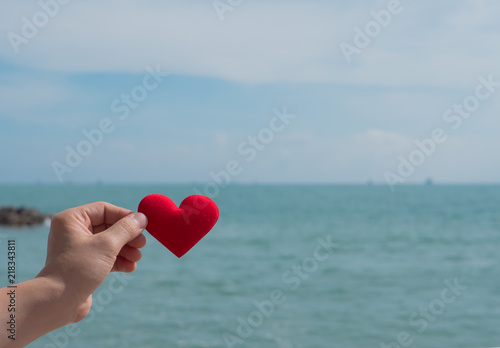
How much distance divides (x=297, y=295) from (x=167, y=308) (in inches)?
109

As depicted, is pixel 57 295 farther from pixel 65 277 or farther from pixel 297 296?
pixel 297 296

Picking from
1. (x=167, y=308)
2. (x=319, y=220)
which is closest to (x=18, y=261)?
(x=167, y=308)

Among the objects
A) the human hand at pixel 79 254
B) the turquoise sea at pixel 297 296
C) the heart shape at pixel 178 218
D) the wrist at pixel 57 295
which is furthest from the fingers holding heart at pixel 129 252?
the turquoise sea at pixel 297 296

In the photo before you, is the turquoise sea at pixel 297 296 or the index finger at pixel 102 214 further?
the turquoise sea at pixel 297 296

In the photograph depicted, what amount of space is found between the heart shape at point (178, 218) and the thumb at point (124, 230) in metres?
0.08

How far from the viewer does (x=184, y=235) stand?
171cm

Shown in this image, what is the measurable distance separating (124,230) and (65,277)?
0.67ft

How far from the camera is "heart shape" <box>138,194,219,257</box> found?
1.65 meters

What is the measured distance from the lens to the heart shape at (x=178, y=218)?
5.41 feet

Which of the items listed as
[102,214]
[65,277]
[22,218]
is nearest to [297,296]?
[102,214]

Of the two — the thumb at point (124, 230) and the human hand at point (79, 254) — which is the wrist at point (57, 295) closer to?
the human hand at point (79, 254)

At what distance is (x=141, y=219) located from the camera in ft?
5.09

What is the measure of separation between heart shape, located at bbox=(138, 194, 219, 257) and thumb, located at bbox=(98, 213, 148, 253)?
8 cm

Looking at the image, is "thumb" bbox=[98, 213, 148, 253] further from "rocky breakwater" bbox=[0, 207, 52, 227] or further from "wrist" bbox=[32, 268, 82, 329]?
"rocky breakwater" bbox=[0, 207, 52, 227]
